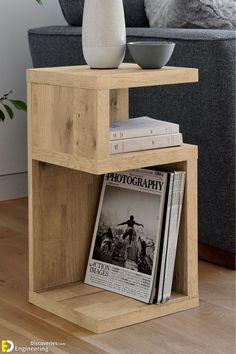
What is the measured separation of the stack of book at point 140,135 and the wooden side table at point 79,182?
0.02m

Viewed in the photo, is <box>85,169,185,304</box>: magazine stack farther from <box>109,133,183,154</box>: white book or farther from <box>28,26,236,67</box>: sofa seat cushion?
<box>28,26,236,67</box>: sofa seat cushion

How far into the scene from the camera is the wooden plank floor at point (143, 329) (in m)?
1.65

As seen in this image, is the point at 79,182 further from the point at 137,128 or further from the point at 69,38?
the point at 69,38

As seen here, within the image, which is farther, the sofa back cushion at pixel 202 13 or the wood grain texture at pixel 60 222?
the sofa back cushion at pixel 202 13

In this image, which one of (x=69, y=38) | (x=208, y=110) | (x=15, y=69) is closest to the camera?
(x=208, y=110)

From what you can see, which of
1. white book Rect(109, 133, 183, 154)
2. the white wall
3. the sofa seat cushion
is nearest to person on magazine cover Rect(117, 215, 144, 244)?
white book Rect(109, 133, 183, 154)

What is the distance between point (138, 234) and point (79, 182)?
201 mm

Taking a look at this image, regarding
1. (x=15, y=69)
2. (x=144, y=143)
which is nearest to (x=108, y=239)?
(x=144, y=143)

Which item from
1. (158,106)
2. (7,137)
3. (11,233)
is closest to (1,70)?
(7,137)

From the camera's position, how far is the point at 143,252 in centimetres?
186

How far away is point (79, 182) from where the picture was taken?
195 cm

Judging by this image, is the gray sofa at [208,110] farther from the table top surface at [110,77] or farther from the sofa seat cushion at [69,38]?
the table top surface at [110,77]

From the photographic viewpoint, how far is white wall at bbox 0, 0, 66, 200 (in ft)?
9.52

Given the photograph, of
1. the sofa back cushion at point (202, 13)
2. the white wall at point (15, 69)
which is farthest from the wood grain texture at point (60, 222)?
the white wall at point (15, 69)
